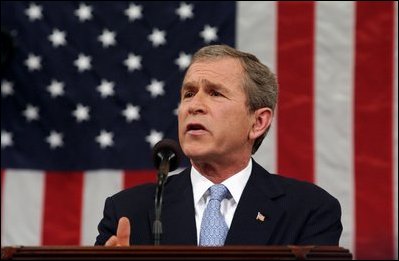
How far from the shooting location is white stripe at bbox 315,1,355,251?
17.1 ft

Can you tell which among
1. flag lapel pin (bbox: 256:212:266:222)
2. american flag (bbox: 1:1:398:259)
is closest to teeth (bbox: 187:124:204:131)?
flag lapel pin (bbox: 256:212:266:222)

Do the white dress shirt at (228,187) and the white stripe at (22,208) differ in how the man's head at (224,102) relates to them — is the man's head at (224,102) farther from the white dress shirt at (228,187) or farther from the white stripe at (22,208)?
the white stripe at (22,208)

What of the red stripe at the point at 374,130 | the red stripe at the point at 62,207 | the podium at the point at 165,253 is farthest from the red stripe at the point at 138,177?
the podium at the point at 165,253

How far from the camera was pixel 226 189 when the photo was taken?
124 inches

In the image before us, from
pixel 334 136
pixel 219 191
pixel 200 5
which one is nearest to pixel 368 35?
pixel 334 136

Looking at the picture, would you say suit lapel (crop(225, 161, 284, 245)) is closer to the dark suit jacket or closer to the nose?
the dark suit jacket

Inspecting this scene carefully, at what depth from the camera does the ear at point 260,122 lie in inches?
128

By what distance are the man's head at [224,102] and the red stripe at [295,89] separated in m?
1.96

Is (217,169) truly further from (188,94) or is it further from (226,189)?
(188,94)

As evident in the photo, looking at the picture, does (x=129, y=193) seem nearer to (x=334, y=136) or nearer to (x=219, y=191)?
(x=219, y=191)

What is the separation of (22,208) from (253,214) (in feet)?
8.92

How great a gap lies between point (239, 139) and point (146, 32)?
243 cm

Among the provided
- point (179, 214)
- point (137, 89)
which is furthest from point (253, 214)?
point (137, 89)

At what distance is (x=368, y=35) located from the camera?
5.33m
